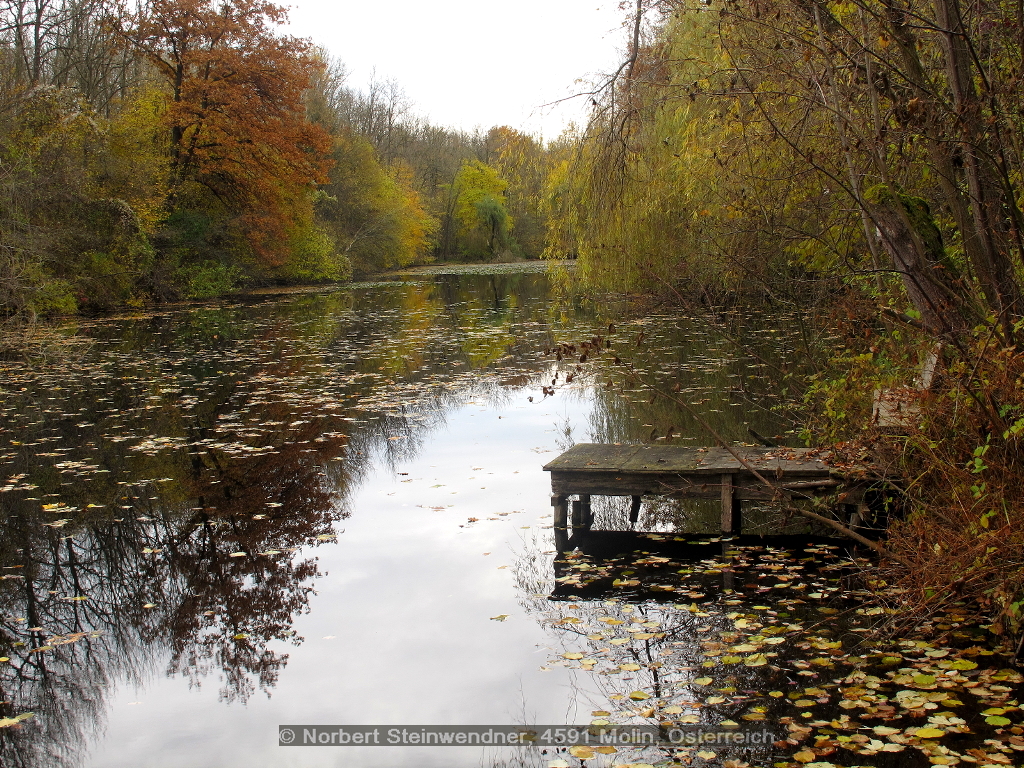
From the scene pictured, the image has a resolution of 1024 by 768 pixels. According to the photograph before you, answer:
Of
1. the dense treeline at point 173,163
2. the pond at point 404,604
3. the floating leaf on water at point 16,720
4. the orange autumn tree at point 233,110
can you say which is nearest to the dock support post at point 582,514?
the pond at point 404,604

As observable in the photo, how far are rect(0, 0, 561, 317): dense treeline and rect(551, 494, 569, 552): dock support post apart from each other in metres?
6.91

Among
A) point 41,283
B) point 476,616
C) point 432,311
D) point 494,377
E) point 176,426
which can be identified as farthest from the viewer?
point 432,311

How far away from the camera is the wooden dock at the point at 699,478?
6547mm

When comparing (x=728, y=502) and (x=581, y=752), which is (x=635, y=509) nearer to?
(x=728, y=502)

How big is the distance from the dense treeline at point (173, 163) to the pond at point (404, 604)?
5.71 metres

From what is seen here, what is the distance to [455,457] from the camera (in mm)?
9727

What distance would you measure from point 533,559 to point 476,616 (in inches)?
40.3

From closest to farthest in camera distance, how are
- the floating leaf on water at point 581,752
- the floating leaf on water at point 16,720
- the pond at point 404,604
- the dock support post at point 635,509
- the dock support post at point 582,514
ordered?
the floating leaf on water at point 581,752, the pond at point 404,604, the floating leaf on water at point 16,720, the dock support post at point 582,514, the dock support post at point 635,509

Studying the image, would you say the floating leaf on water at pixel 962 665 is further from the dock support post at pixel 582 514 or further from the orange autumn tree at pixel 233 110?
the orange autumn tree at pixel 233 110

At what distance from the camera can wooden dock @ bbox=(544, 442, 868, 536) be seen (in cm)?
655

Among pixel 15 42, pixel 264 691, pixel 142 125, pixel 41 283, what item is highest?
pixel 15 42

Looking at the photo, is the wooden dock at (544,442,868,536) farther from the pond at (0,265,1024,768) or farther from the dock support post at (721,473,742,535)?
the pond at (0,265,1024,768)

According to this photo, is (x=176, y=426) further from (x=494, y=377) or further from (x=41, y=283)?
(x=41, y=283)

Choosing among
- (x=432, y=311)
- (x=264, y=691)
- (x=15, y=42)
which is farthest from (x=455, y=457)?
(x=15, y=42)
